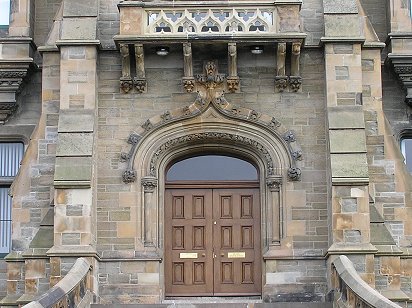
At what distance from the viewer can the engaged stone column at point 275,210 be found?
20484 mm

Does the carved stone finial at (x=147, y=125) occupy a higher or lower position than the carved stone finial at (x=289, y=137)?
higher

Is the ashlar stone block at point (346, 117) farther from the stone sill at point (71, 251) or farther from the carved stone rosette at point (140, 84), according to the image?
the stone sill at point (71, 251)

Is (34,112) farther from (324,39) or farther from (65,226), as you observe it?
(324,39)

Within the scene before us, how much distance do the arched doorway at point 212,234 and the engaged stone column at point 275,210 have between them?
692mm

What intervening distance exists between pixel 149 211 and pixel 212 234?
58.5 inches

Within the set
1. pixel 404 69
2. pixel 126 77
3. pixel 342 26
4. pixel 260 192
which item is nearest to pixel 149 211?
pixel 260 192

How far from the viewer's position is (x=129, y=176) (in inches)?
811

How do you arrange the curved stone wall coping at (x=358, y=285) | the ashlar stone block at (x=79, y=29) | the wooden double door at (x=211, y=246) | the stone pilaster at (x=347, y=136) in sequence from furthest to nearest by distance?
the wooden double door at (x=211, y=246) < the ashlar stone block at (x=79, y=29) < the stone pilaster at (x=347, y=136) < the curved stone wall coping at (x=358, y=285)

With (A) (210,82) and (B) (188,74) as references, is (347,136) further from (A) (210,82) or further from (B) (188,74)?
(B) (188,74)

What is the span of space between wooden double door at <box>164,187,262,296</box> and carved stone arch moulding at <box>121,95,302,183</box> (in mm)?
975

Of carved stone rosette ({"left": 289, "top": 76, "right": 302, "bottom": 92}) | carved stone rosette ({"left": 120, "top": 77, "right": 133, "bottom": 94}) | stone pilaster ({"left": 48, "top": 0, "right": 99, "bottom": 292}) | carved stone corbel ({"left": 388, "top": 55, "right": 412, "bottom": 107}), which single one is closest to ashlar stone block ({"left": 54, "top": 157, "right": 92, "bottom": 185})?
stone pilaster ({"left": 48, "top": 0, "right": 99, "bottom": 292})

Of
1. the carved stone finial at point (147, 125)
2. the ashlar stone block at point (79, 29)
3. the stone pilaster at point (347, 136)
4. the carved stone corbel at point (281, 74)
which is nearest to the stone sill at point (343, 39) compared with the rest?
the stone pilaster at point (347, 136)

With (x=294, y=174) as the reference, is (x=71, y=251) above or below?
below

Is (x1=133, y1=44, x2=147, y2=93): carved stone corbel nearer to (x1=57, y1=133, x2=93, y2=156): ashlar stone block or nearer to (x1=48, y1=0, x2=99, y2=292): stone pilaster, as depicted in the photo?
(x1=48, y1=0, x2=99, y2=292): stone pilaster
